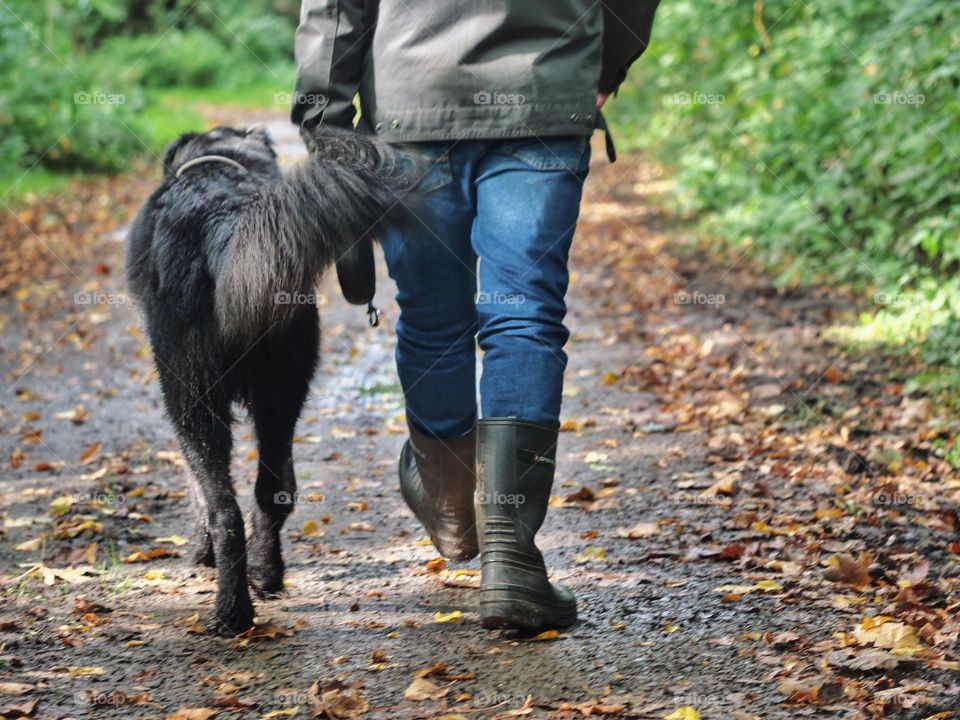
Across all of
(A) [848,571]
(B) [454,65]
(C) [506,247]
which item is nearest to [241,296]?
(C) [506,247]

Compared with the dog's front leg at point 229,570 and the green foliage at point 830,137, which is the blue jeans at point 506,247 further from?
the green foliage at point 830,137

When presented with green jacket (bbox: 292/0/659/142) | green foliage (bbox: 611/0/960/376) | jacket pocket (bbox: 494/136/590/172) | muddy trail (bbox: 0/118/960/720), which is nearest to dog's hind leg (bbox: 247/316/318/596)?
muddy trail (bbox: 0/118/960/720)

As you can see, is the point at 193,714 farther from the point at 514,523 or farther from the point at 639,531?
the point at 639,531

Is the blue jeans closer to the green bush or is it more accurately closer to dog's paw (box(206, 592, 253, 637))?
dog's paw (box(206, 592, 253, 637))

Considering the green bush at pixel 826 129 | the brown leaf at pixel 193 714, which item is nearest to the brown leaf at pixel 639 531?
the brown leaf at pixel 193 714

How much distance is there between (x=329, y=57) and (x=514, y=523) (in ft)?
4.31

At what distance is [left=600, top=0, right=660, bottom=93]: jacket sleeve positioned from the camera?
3080 mm

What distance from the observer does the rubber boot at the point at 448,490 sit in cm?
323

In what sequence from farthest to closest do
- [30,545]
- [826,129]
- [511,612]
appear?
[826,129] → [30,545] → [511,612]

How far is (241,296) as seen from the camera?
2.72m

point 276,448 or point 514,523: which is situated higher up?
point 276,448

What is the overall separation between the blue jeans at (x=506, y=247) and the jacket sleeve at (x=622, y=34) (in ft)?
1.53

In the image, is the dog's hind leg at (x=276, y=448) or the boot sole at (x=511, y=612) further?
the dog's hind leg at (x=276, y=448)

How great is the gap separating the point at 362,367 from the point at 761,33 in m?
4.75
